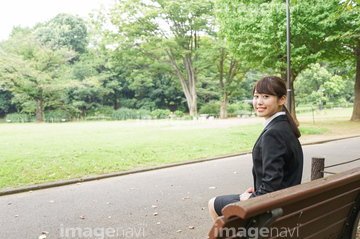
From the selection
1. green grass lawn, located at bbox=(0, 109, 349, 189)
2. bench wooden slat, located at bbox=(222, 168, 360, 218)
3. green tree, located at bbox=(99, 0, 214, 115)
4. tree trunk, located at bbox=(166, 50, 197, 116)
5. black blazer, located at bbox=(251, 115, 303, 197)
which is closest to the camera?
bench wooden slat, located at bbox=(222, 168, 360, 218)

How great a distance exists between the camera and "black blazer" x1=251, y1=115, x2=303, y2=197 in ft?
5.90

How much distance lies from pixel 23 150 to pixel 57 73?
27.7 meters

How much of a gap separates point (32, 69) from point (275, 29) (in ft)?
83.8

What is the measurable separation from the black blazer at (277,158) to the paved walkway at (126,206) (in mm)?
1955

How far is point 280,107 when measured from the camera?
82.6 inches

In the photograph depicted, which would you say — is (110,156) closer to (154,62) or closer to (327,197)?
(327,197)

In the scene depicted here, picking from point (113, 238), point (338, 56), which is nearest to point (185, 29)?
point (338, 56)

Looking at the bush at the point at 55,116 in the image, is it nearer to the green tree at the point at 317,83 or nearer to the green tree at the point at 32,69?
the green tree at the point at 32,69

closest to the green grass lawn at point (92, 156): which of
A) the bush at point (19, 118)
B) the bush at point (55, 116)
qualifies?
the bush at point (55, 116)

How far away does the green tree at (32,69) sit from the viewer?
28325 mm

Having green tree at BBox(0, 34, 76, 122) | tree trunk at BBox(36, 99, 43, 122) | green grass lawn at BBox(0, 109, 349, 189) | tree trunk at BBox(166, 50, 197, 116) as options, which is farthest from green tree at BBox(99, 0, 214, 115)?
green grass lawn at BBox(0, 109, 349, 189)

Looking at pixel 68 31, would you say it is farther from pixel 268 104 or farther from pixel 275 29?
pixel 268 104

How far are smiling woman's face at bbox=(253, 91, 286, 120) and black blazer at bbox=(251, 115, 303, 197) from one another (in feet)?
0.34

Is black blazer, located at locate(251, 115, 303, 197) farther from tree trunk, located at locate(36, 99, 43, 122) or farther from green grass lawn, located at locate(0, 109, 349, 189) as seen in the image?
tree trunk, located at locate(36, 99, 43, 122)
